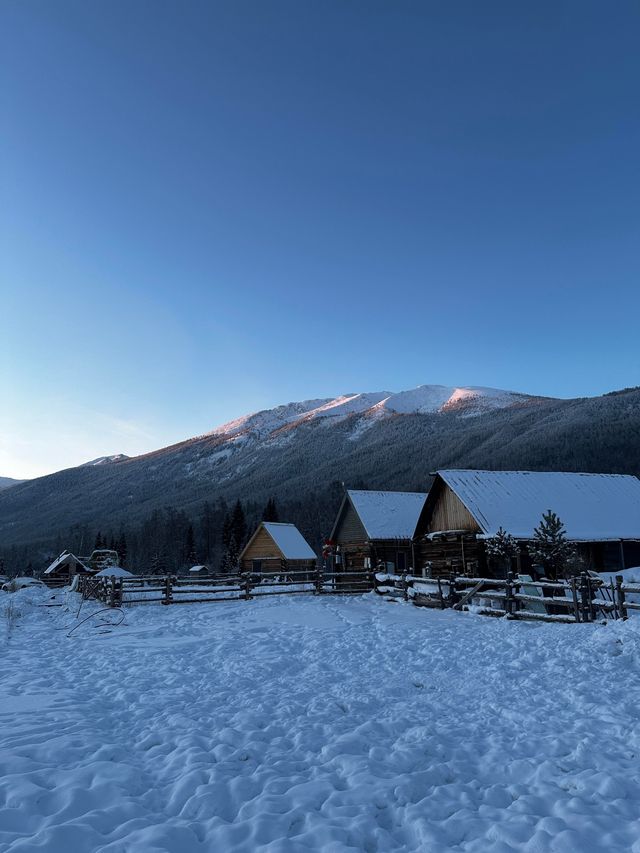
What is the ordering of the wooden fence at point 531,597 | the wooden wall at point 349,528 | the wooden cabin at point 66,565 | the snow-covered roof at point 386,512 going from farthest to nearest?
the wooden cabin at point 66,565 < the wooden wall at point 349,528 < the snow-covered roof at point 386,512 < the wooden fence at point 531,597

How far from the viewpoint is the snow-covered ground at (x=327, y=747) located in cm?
453

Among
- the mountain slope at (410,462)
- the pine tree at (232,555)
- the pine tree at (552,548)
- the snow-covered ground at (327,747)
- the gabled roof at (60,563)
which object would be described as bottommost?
the pine tree at (232,555)

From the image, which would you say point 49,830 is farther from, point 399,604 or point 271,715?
point 399,604

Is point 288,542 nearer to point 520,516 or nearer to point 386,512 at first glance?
point 386,512

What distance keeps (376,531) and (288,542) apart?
11381mm

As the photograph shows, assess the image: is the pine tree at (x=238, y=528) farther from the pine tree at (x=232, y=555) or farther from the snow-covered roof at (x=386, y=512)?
the snow-covered roof at (x=386, y=512)

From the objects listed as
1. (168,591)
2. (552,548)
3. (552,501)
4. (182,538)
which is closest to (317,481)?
(182,538)

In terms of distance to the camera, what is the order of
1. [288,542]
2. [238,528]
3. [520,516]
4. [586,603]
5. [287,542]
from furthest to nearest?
[238,528], [288,542], [287,542], [520,516], [586,603]

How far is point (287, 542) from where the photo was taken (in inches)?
1822

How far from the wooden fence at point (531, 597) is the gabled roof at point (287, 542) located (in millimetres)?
20479

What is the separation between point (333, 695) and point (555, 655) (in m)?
5.10

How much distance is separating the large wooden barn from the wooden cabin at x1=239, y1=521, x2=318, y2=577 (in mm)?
15063

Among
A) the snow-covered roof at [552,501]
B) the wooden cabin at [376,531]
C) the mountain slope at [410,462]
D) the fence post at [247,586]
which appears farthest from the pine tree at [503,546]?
the mountain slope at [410,462]

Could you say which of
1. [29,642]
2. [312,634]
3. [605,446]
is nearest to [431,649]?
[312,634]
